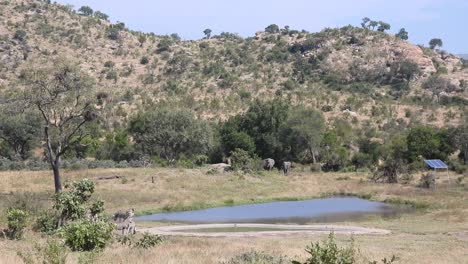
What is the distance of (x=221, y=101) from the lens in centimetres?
10631

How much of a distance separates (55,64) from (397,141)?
48.5 metres

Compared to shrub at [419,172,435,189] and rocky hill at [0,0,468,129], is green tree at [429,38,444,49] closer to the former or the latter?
rocky hill at [0,0,468,129]

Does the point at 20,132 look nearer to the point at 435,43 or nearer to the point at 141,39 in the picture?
the point at 141,39

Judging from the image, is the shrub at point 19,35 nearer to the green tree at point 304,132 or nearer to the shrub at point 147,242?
the green tree at point 304,132

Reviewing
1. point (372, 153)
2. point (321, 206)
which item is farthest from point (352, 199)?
point (372, 153)

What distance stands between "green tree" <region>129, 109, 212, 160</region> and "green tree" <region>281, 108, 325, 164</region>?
10443mm

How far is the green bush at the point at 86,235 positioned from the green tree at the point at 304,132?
58.6 metres

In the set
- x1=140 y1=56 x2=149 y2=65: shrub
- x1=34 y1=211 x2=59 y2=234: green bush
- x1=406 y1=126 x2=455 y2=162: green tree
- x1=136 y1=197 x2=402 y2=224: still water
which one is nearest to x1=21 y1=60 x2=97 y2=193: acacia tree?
x1=136 y1=197 x2=402 y2=224: still water

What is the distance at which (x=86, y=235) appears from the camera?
17.8 metres

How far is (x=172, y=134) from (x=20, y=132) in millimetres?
18474

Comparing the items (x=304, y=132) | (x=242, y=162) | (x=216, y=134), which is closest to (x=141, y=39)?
(x=216, y=134)

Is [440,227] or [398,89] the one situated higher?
[398,89]

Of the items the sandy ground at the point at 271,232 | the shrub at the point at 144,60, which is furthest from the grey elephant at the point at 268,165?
the shrub at the point at 144,60

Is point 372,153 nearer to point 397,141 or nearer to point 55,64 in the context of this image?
point 397,141
